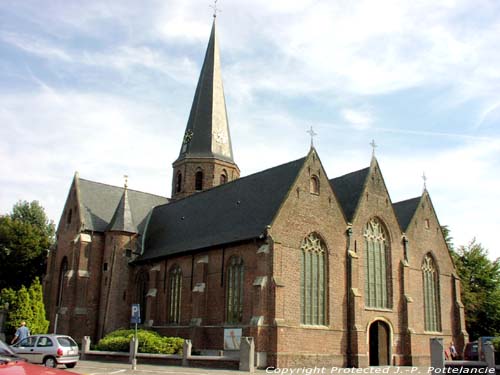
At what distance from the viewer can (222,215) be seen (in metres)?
34.8

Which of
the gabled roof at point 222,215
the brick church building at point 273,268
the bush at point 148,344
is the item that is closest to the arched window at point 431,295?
the brick church building at point 273,268

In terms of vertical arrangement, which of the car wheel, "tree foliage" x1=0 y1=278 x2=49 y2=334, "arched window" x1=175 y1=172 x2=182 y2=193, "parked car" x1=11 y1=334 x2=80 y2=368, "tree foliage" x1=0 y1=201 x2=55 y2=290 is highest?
"arched window" x1=175 y1=172 x2=182 y2=193

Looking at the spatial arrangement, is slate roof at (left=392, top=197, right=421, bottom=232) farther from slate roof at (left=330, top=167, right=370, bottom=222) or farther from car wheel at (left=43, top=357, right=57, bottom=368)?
car wheel at (left=43, top=357, right=57, bottom=368)

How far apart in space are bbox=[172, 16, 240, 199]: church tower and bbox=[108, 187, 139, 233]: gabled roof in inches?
330

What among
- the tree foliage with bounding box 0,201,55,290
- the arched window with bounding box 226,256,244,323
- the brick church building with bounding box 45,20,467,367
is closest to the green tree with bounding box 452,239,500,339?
the brick church building with bounding box 45,20,467,367

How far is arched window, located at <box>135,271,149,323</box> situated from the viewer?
38.2m

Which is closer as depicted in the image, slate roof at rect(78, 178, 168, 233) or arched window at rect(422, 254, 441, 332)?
arched window at rect(422, 254, 441, 332)

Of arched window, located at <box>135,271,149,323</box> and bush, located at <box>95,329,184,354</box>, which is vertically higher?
arched window, located at <box>135,271,149,323</box>

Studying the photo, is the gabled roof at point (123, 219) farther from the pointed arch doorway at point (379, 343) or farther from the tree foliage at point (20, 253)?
the pointed arch doorway at point (379, 343)

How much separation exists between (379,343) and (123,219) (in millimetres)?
19721

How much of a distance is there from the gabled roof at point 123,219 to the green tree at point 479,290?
89.3 feet

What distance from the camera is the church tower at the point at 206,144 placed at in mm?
49125

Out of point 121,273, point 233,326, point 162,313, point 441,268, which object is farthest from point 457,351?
point 121,273

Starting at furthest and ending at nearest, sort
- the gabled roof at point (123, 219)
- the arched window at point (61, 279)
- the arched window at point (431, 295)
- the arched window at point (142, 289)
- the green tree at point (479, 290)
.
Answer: the green tree at point (479, 290) < the arched window at point (61, 279) < the gabled roof at point (123, 219) < the arched window at point (142, 289) < the arched window at point (431, 295)
